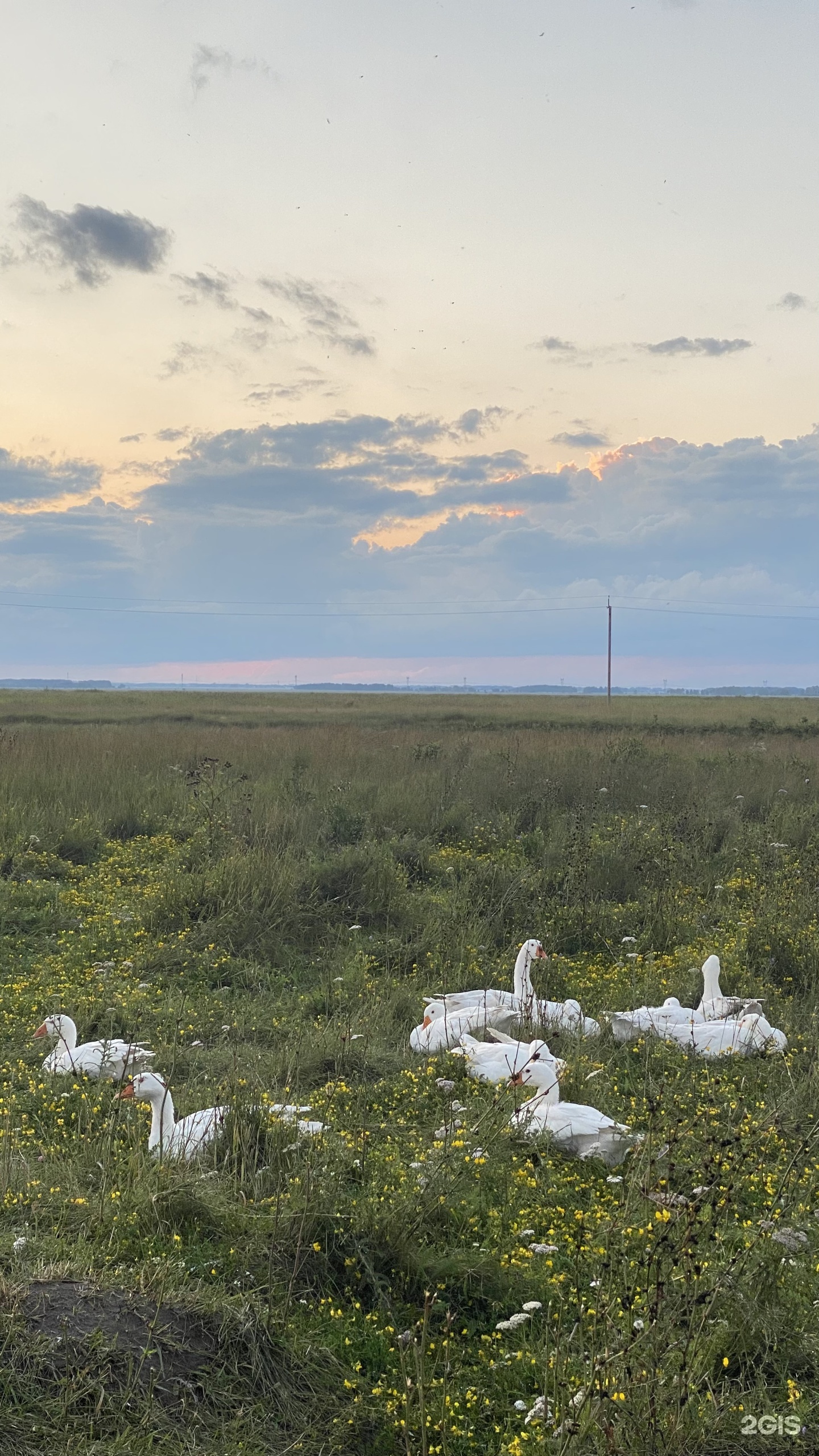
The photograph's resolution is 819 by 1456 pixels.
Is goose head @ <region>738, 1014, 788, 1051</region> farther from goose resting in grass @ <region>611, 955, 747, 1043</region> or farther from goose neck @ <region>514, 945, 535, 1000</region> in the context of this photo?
goose neck @ <region>514, 945, 535, 1000</region>

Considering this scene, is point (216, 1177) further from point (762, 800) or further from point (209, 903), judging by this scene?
point (762, 800)

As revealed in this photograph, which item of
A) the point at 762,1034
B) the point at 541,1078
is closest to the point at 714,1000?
the point at 762,1034

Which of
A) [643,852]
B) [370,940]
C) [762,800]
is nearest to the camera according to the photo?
[370,940]

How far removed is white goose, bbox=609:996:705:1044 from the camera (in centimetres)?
645

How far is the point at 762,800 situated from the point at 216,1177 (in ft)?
39.3

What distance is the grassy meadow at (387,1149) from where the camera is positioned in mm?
2984

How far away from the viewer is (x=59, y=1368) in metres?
2.97

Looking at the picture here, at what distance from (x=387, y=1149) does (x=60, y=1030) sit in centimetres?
265

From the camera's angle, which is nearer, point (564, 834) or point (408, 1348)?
point (408, 1348)

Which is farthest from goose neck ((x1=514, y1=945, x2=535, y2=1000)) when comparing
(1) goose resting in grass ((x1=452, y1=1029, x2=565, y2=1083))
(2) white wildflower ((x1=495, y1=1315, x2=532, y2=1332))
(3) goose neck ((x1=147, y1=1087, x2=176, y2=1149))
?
(2) white wildflower ((x1=495, y1=1315, x2=532, y2=1332))

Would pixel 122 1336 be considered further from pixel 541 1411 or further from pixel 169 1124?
pixel 169 1124

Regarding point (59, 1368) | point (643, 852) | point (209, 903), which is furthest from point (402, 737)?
point (59, 1368)

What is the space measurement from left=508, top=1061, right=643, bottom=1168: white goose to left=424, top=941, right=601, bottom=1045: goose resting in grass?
1455 millimetres

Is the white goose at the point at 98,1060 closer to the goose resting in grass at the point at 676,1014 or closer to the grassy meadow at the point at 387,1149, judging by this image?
the grassy meadow at the point at 387,1149
